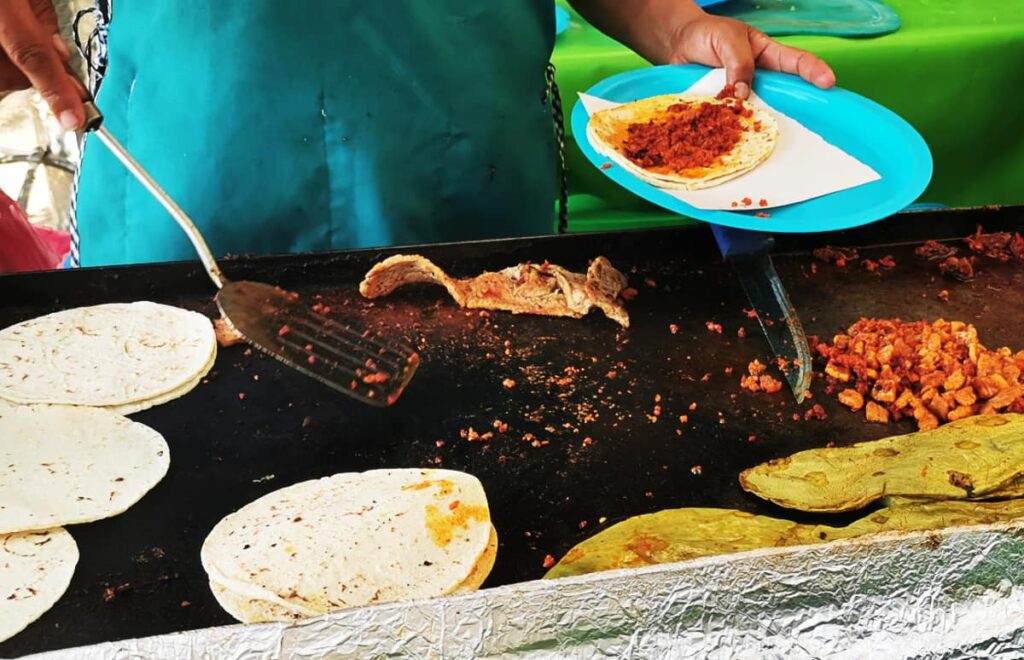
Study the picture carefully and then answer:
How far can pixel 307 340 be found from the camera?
1952mm

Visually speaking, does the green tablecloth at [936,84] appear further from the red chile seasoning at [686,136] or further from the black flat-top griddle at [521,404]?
the black flat-top griddle at [521,404]

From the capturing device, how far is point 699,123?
7.74 ft

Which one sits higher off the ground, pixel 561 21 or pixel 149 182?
pixel 149 182

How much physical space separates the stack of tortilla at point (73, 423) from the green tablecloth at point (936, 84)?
1.87 m

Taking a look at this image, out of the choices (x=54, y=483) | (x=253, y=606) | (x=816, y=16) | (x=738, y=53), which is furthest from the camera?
(x=816, y=16)

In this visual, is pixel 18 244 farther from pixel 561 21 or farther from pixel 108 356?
pixel 561 21

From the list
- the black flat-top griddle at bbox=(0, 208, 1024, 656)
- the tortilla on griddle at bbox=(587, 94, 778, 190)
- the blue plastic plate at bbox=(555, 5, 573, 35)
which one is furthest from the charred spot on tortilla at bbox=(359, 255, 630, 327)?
the blue plastic plate at bbox=(555, 5, 573, 35)

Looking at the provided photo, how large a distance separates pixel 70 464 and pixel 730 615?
1.31m

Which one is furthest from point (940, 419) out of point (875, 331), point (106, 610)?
point (106, 610)

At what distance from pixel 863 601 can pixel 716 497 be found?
0.54m

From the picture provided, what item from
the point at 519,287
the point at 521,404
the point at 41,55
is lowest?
the point at 521,404

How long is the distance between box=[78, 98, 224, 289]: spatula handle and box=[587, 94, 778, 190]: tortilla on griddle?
0.99 m

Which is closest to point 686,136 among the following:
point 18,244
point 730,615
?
point 730,615

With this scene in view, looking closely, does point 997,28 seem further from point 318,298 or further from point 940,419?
point 318,298
